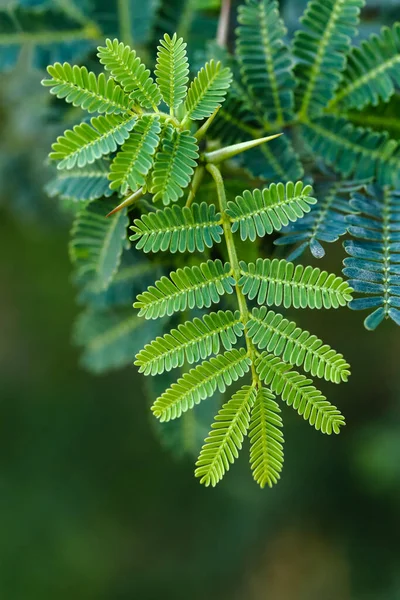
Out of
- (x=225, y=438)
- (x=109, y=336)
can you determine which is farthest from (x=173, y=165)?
(x=109, y=336)

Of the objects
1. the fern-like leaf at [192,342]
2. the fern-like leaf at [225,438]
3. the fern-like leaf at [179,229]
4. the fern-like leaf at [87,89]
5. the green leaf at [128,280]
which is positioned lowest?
the fern-like leaf at [225,438]

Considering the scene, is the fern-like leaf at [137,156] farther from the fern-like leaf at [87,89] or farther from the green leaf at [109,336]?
the green leaf at [109,336]

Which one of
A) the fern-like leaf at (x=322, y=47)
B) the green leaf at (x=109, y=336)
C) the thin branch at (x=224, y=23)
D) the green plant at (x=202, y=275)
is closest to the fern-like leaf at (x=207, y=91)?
the green plant at (x=202, y=275)

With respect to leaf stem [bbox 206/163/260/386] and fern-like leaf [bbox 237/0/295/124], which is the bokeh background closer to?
fern-like leaf [bbox 237/0/295/124]

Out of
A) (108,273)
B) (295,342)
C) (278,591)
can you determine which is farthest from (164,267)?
(278,591)

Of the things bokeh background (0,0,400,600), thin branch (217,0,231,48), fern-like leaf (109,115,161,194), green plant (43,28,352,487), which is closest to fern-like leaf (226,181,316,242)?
green plant (43,28,352,487)

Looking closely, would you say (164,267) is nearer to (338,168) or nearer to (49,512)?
(338,168)
